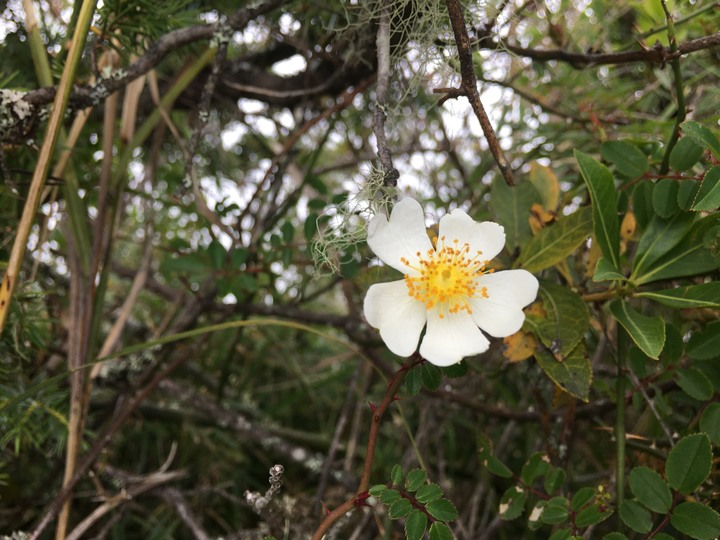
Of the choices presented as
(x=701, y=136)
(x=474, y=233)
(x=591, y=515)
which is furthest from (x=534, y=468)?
(x=701, y=136)

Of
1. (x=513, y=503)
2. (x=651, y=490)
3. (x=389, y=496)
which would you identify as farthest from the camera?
(x=513, y=503)

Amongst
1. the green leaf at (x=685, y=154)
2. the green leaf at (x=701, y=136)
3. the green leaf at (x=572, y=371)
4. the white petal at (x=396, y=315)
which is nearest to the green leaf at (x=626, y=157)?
the green leaf at (x=685, y=154)

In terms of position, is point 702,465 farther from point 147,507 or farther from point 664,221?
point 147,507

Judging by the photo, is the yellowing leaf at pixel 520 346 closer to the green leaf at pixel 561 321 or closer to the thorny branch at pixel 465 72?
the green leaf at pixel 561 321

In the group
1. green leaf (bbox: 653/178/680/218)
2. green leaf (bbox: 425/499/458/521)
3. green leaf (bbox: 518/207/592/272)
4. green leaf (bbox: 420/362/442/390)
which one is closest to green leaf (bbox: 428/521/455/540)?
green leaf (bbox: 425/499/458/521)

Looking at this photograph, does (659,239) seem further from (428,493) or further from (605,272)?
(428,493)

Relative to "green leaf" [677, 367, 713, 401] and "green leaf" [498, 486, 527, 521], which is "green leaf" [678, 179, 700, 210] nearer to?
"green leaf" [677, 367, 713, 401]

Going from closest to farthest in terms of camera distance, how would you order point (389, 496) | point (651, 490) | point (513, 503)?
point (389, 496), point (651, 490), point (513, 503)
